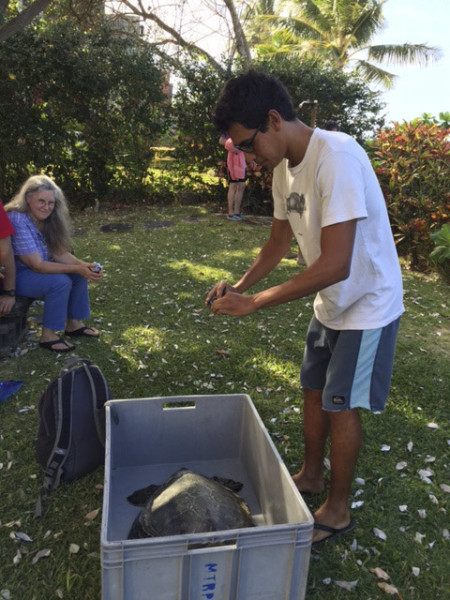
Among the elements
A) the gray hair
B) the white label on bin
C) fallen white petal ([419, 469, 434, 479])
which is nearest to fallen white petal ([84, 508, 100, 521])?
the white label on bin

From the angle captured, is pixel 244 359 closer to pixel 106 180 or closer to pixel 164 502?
pixel 164 502

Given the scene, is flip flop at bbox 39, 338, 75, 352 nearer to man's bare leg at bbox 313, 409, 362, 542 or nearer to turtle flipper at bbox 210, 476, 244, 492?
turtle flipper at bbox 210, 476, 244, 492

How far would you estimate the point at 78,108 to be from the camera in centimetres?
909

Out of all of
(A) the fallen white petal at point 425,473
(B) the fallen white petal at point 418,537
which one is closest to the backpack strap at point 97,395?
(B) the fallen white petal at point 418,537

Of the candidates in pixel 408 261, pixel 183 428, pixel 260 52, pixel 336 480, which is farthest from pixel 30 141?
pixel 260 52

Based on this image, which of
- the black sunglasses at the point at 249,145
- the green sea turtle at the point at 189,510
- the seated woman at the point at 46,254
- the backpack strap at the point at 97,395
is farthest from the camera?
the seated woman at the point at 46,254

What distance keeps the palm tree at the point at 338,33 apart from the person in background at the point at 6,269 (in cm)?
2225

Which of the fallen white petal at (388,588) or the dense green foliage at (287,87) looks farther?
the dense green foliage at (287,87)

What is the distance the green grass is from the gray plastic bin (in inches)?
10.1

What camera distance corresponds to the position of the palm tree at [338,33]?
22938 mm

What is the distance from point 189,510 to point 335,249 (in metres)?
1.17

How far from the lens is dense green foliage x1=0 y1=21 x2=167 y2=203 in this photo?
333 inches

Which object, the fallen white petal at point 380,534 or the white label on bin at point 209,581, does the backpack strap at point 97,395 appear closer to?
the white label on bin at point 209,581

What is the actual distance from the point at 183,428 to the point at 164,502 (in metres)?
0.59
